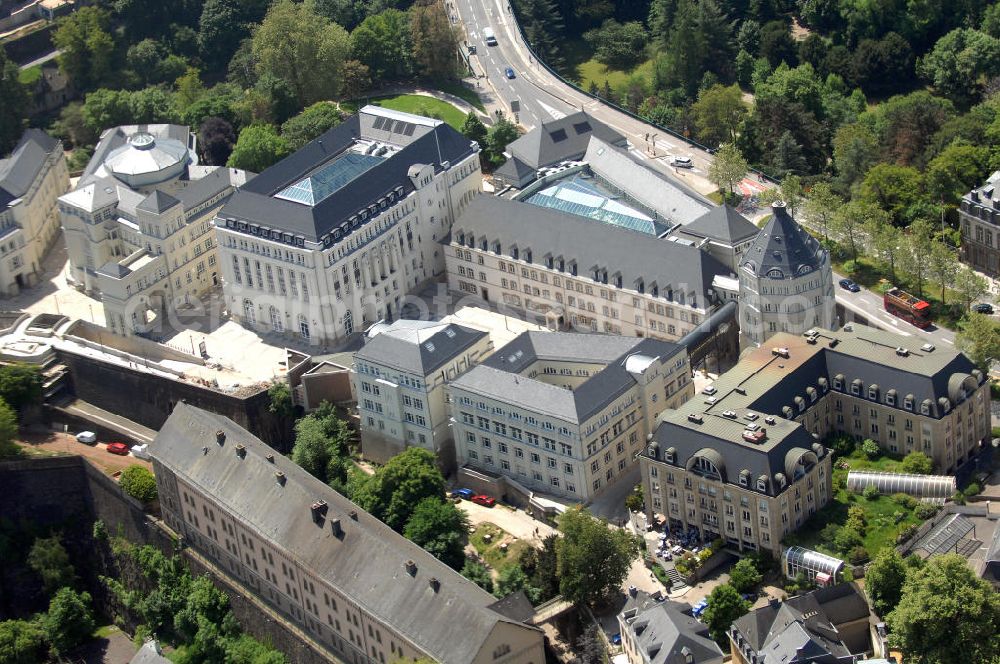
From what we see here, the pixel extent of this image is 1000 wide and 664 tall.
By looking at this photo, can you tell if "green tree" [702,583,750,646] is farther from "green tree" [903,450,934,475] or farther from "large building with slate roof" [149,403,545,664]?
"green tree" [903,450,934,475]

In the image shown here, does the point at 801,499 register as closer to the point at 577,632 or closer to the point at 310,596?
the point at 577,632

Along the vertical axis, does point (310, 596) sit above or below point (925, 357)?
below

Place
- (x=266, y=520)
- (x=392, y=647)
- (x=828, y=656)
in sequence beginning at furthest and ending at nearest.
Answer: (x=266, y=520) < (x=392, y=647) < (x=828, y=656)

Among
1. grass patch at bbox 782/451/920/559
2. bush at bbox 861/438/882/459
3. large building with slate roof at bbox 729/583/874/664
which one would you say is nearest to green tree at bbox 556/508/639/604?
large building with slate roof at bbox 729/583/874/664

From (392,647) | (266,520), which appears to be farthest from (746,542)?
(266,520)

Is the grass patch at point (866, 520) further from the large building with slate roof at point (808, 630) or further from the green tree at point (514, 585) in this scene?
the green tree at point (514, 585)

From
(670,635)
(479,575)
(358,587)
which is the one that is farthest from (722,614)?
(358,587)

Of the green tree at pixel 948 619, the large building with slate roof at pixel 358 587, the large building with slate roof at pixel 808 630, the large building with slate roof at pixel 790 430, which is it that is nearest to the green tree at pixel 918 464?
the large building with slate roof at pixel 790 430
